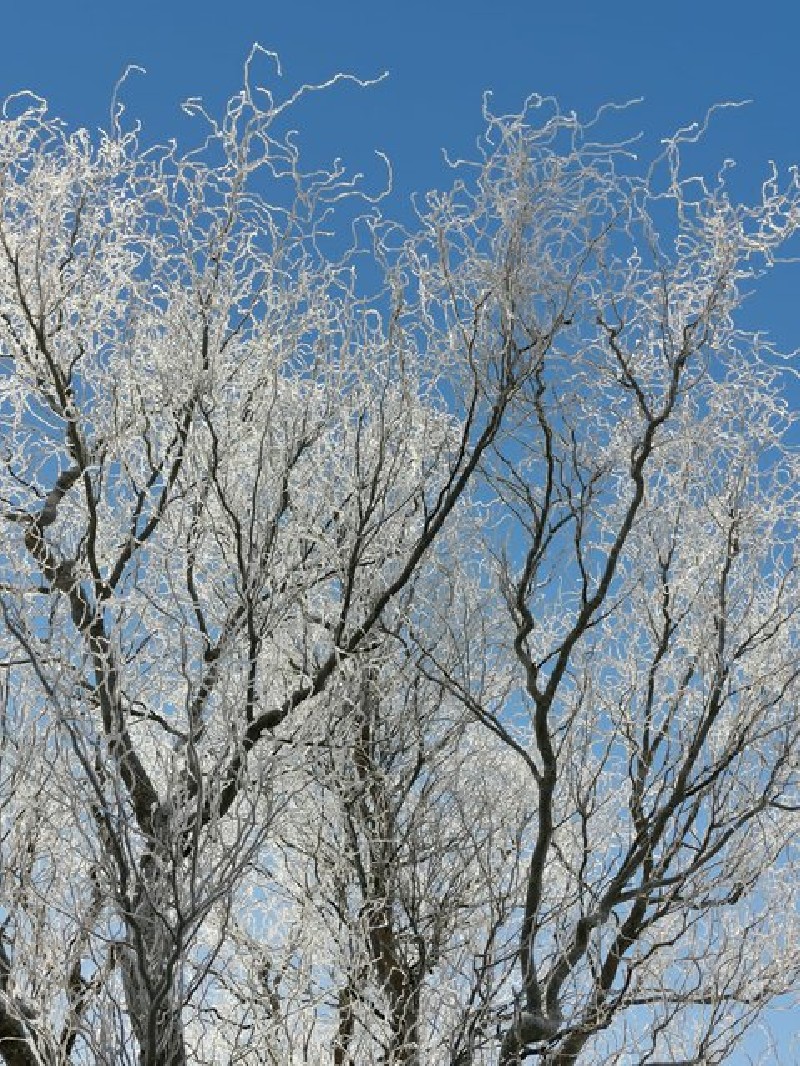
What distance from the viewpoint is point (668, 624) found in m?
7.50

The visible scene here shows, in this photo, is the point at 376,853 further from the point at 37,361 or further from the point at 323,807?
the point at 37,361

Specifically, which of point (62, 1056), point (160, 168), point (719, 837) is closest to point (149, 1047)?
point (62, 1056)

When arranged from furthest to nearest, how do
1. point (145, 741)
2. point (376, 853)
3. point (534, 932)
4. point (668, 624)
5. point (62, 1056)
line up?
1. point (145, 741)
2. point (668, 624)
3. point (376, 853)
4. point (534, 932)
5. point (62, 1056)

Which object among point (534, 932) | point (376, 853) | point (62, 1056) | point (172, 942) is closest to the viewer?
point (172, 942)

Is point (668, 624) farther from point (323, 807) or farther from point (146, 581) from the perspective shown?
point (146, 581)

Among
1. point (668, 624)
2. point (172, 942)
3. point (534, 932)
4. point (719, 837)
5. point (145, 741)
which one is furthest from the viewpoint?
point (145, 741)

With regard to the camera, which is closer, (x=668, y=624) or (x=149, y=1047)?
(x=149, y=1047)

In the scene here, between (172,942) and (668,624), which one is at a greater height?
(668,624)

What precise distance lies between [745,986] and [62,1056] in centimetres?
385

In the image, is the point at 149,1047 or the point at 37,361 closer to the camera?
the point at 149,1047

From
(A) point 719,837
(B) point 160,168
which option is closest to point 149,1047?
(A) point 719,837

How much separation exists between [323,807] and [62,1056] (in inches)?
91.4

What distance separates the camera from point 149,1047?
4.43 metres

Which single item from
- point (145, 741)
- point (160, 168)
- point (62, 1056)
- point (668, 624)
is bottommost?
point (62, 1056)
